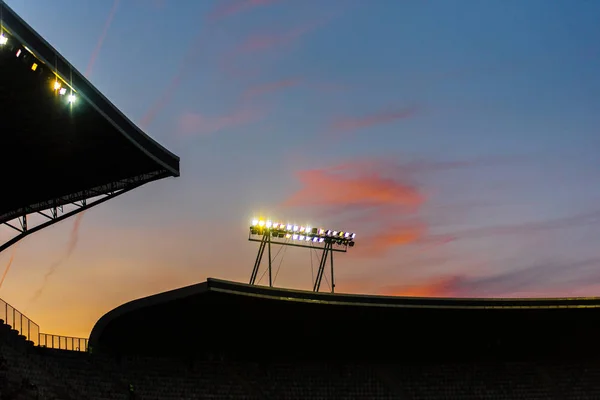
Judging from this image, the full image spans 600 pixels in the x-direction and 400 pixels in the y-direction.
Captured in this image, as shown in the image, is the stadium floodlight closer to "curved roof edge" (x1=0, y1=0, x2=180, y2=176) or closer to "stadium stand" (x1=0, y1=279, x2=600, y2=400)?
"curved roof edge" (x1=0, y1=0, x2=180, y2=176)

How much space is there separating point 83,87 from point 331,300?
18.9 m

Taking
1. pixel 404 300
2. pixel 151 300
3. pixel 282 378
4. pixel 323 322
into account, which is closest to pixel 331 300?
pixel 323 322

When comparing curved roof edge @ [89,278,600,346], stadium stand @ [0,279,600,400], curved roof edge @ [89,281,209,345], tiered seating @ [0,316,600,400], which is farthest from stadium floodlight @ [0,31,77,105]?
tiered seating @ [0,316,600,400]

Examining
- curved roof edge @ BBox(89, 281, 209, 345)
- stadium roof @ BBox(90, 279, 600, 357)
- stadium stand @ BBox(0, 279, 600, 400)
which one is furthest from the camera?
stadium roof @ BBox(90, 279, 600, 357)

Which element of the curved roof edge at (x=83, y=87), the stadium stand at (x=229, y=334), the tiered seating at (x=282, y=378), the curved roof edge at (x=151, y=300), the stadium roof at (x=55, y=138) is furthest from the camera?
Result: the tiered seating at (x=282, y=378)

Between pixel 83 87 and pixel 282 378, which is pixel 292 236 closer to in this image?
pixel 282 378

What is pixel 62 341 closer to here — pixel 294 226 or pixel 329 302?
pixel 329 302

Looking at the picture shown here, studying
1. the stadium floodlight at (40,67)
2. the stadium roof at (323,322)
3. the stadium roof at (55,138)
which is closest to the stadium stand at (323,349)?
the stadium roof at (323,322)

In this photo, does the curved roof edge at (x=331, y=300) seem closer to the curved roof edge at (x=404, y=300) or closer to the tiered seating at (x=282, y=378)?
the curved roof edge at (x=404, y=300)

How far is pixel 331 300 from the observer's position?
143 ft

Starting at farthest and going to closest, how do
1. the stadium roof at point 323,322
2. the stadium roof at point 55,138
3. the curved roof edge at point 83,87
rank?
the stadium roof at point 323,322 < the stadium roof at point 55,138 < the curved roof edge at point 83,87

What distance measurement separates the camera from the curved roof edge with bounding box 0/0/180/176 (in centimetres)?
2584

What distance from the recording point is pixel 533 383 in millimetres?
49562

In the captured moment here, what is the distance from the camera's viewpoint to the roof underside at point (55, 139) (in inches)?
1090
